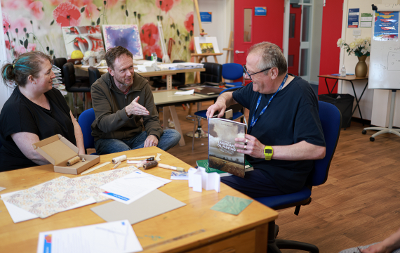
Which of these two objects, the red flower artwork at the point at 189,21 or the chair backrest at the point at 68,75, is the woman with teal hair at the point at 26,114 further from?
the red flower artwork at the point at 189,21

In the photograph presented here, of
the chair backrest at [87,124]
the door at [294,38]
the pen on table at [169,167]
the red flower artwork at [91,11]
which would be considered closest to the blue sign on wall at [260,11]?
the door at [294,38]

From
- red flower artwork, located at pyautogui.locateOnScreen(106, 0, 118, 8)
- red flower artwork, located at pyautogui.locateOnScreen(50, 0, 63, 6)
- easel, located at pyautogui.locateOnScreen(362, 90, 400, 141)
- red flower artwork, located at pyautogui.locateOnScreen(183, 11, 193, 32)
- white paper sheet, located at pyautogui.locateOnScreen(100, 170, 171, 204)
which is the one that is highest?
red flower artwork, located at pyautogui.locateOnScreen(106, 0, 118, 8)

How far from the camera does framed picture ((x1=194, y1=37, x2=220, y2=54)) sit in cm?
725

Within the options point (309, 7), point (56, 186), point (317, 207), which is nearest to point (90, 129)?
point (56, 186)

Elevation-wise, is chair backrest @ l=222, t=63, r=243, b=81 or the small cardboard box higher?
chair backrest @ l=222, t=63, r=243, b=81

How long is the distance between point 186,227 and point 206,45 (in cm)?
648

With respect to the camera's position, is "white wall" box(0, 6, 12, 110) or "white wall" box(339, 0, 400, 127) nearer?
"white wall" box(0, 6, 12, 110)

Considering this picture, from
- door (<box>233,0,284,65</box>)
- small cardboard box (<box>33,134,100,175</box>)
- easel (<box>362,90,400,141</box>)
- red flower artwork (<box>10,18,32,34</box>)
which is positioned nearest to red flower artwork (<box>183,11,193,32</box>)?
door (<box>233,0,284,65</box>)

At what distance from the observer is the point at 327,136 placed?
6.43 feet

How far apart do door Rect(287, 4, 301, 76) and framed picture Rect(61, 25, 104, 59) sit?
480 cm

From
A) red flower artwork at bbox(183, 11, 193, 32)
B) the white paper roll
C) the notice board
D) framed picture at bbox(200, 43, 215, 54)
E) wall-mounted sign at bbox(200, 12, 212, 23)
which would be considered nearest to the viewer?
the white paper roll

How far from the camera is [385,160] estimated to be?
3955 millimetres

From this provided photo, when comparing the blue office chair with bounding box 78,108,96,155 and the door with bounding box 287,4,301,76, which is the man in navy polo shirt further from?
the door with bounding box 287,4,301,76

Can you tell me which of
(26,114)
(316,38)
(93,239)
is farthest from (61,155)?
(316,38)
